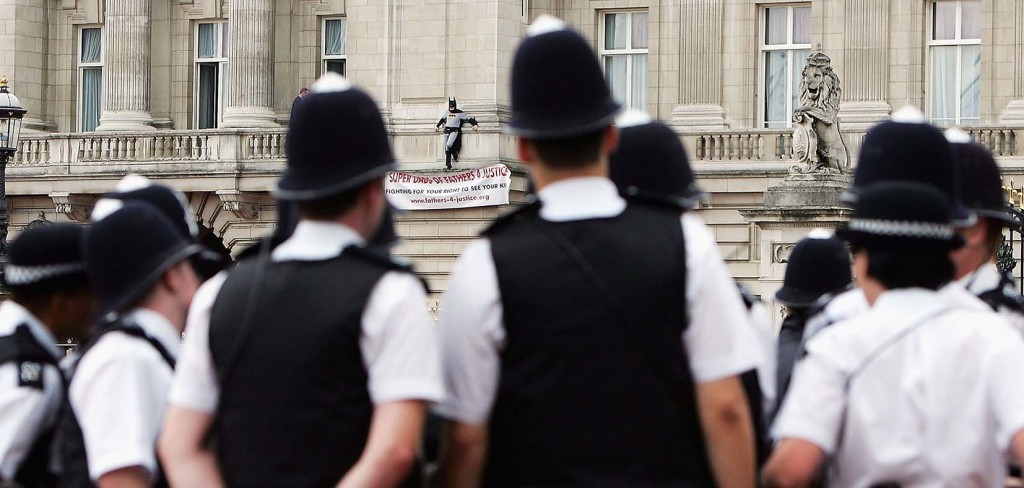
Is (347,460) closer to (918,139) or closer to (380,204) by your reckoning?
(380,204)

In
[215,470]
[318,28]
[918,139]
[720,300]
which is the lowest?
[215,470]

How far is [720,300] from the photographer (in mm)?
5871

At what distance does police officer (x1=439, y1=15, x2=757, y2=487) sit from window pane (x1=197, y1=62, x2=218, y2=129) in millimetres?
38473

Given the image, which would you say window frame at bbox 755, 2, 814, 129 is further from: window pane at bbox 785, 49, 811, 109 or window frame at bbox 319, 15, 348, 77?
window frame at bbox 319, 15, 348, 77

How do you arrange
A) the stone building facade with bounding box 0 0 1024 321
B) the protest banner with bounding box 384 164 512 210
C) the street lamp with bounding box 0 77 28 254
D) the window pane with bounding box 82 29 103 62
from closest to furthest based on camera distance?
the street lamp with bounding box 0 77 28 254
the stone building facade with bounding box 0 0 1024 321
the protest banner with bounding box 384 164 512 210
the window pane with bounding box 82 29 103 62

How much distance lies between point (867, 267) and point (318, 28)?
3738 cm

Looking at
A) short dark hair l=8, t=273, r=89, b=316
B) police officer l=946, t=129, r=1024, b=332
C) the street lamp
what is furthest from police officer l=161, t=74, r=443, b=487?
the street lamp

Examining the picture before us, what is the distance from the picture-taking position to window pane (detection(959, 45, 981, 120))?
38062 millimetres

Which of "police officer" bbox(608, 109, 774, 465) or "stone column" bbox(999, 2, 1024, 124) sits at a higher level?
"stone column" bbox(999, 2, 1024, 124)

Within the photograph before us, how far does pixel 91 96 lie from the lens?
44.8 meters

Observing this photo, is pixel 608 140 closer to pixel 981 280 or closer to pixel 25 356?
pixel 25 356

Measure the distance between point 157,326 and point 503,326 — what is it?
1251 mm

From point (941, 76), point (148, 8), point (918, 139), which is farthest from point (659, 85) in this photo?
point (918, 139)

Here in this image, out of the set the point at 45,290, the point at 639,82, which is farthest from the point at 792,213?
the point at 45,290
